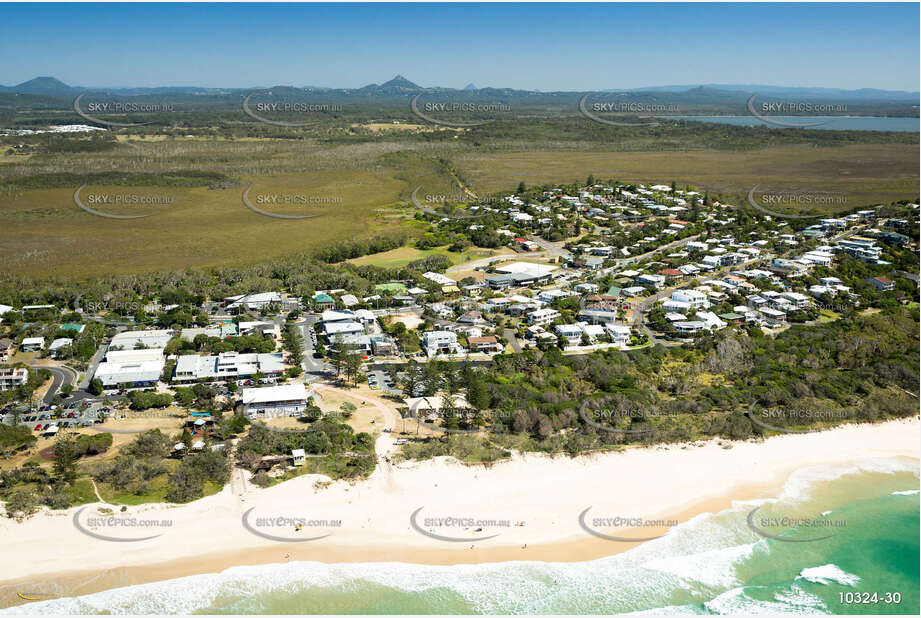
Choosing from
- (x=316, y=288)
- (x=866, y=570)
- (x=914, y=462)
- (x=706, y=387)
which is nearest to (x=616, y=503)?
(x=866, y=570)

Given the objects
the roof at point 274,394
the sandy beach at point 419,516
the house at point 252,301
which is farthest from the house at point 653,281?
the roof at point 274,394

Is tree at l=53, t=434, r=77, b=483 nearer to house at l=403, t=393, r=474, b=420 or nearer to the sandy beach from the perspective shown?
the sandy beach

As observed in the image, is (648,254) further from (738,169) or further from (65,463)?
(738,169)

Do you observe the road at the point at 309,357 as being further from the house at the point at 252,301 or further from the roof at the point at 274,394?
the house at the point at 252,301

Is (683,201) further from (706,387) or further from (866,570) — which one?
(866,570)

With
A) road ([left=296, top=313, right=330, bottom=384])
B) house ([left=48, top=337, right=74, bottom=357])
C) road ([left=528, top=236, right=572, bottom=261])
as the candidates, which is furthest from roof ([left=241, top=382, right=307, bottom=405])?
road ([left=528, top=236, right=572, bottom=261])
